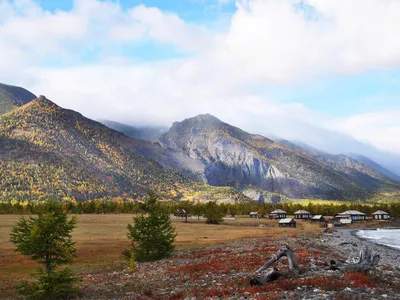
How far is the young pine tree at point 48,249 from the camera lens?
25812 millimetres

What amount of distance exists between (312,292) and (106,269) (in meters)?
29.0

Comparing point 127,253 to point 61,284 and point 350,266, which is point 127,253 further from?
point 350,266

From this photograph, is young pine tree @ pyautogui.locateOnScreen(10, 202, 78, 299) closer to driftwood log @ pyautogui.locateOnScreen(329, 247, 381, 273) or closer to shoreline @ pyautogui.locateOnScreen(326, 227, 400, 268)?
driftwood log @ pyautogui.locateOnScreen(329, 247, 381, 273)

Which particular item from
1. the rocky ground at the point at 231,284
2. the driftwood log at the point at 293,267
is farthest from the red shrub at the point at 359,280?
the driftwood log at the point at 293,267

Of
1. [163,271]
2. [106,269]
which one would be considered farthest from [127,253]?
[163,271]

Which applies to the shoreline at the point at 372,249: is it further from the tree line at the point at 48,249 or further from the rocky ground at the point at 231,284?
the tree line at the point at 48,249

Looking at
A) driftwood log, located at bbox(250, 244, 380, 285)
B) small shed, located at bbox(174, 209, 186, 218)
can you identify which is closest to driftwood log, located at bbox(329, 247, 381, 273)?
driftwood log, located at bbox(250, 244, 380, 285)

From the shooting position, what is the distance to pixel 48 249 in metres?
27.2

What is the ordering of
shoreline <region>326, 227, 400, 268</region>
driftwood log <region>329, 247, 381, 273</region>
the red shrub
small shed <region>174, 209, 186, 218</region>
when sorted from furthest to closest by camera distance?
1. small shed <region>174, 209, 186, 218</region>
2. shoreline <region>326, 227, 400, 268</region>
3. driftwood log <region>329, 247, 381, 273</region>
4. the red shrub

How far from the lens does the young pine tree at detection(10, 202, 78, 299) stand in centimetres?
2581

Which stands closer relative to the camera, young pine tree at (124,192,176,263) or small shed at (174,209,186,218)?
young pine tree at (124,192,176,263)

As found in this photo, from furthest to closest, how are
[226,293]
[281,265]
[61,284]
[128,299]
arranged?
[281,265], [61,284], [128,299], [226,293]

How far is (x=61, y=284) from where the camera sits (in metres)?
26.0

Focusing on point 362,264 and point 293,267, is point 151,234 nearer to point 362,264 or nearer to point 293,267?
point 293,267
